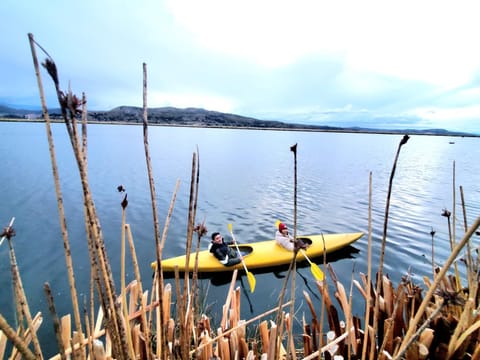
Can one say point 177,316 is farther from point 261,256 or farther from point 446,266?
point 261,256

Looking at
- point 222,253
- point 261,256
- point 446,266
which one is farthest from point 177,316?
point 261,256

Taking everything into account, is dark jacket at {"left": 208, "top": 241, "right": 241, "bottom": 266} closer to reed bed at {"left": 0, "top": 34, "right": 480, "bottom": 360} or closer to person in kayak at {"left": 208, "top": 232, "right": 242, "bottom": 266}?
person in kayak at {"left": 208, "top": 232, "right": 242, "bottom": 266}

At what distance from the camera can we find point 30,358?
883mm

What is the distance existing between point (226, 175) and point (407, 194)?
15884 millimetres

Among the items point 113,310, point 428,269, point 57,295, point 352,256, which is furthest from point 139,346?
point 428,269

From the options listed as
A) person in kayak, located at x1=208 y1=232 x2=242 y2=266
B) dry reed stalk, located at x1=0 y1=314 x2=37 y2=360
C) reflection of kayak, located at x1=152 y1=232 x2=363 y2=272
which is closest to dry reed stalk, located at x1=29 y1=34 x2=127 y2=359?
dry reed stalk, located at x1=0 y1=314 x2=37 y2=360

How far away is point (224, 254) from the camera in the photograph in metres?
8.80

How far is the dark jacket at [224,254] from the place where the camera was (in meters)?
8.70

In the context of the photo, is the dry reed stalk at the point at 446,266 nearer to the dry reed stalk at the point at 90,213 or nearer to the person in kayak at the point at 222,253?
the dry reed stalk at the point at 90,213

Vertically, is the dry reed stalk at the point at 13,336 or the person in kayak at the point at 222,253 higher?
the dry reed stalk at the point at 13,336

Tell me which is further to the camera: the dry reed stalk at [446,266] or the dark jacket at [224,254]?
the dark jacket at [224,254]

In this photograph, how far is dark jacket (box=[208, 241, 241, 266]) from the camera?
8.70 metres

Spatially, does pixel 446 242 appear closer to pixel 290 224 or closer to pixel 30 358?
pixel 290 224

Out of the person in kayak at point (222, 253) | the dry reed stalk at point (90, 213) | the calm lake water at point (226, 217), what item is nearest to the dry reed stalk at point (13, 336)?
the dry reed stalk at point (90, 213)
